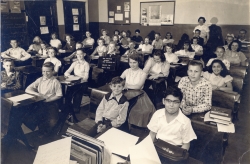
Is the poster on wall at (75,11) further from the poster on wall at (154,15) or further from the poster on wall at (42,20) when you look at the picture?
the poster on wall at (154,15)

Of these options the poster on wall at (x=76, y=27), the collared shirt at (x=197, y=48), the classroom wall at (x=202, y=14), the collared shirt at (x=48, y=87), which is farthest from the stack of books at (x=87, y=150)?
the poster on wall at (x=76, y=27)

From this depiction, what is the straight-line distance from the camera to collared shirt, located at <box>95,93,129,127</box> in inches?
78.4

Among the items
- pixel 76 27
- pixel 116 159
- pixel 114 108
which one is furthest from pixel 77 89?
pixel 76 27

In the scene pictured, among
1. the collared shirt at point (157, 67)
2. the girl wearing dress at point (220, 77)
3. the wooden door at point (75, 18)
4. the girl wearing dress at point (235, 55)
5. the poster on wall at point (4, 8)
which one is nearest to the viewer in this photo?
the girl wearing dress at point (220, 77)

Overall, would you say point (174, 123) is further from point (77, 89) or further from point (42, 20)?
point (42, 20)

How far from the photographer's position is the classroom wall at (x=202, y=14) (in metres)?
6.58

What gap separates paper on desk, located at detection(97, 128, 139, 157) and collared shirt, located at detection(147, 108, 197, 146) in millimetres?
300

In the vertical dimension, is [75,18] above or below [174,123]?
above

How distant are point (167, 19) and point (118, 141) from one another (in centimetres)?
753

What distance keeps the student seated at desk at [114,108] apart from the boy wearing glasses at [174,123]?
0.50 metres

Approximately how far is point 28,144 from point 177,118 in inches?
67.9

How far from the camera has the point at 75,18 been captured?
8773mm

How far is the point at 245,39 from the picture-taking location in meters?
6.16

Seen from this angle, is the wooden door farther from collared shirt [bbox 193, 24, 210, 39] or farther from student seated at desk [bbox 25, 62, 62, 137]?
student seated at desk [bbox 25, 62, 62, 137]
